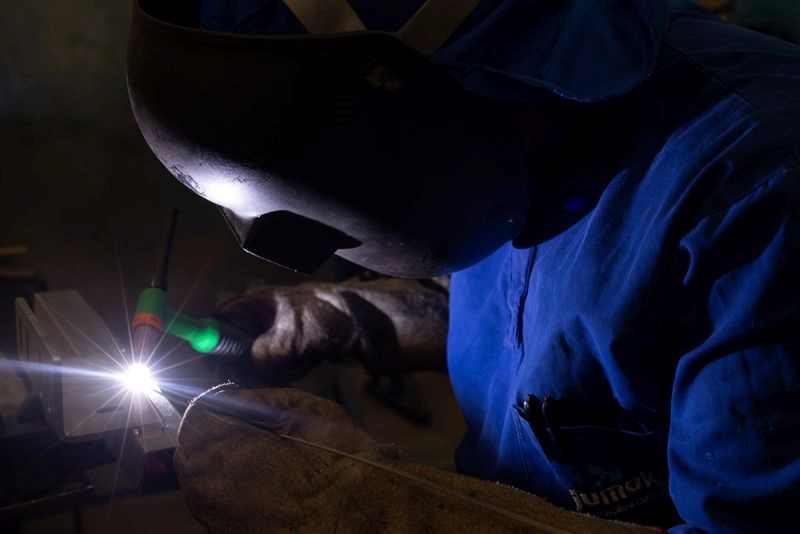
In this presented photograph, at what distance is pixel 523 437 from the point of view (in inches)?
49.2

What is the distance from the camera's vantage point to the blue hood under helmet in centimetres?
94

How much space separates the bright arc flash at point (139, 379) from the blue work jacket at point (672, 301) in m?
0.70

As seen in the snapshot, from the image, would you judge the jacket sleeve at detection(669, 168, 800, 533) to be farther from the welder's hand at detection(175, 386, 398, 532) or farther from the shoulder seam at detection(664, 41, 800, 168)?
the welder's hand at detection(175, 386, 398, 532)

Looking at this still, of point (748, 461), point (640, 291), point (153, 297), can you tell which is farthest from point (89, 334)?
point (748, 461)

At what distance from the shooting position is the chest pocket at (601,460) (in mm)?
1134

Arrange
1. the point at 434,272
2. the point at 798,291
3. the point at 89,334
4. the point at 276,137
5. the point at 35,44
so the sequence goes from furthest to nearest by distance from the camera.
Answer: the point at 35,44 → the point at 89,334 → the point at 434,272 → the point at 276,137 → the point at 798,291

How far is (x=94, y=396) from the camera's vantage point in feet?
4.59

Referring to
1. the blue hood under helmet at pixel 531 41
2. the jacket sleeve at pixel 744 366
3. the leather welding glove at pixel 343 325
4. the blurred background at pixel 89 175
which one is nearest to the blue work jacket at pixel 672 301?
the jacket sleeve at pixel 744 366

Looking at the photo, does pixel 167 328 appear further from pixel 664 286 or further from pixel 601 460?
pixel 664 286

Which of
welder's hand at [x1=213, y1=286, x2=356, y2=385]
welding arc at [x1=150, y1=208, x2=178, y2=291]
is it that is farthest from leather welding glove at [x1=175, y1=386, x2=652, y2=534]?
welder's hand at [x1=213, y1=286, x2=356, y2=385]

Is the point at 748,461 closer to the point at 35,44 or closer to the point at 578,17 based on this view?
the point at 578,17

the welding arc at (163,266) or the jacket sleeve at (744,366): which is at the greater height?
the welding arc at (163,266)

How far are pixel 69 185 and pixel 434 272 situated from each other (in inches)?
80.7

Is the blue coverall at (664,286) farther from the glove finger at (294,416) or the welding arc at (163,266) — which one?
the welding arc at (163,266)
